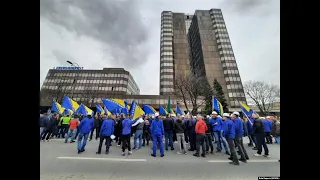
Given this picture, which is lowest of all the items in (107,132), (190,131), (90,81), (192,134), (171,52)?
(192,134)

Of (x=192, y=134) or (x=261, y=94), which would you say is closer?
(x=192, y=134)

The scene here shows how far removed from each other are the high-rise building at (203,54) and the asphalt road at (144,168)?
57195 millimetres

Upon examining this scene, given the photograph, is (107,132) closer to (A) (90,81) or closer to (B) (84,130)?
(B) (84,130)

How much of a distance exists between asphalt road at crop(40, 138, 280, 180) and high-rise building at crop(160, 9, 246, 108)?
57195 mm

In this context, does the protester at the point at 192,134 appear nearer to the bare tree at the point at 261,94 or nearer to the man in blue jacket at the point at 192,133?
the man in blue jacket at the point at 192,133

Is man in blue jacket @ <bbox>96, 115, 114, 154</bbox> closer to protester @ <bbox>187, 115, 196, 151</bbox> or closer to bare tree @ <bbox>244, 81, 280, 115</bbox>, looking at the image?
protester @ <bbox>187, 115, 196, 151</bbox>

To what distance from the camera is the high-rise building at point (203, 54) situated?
214 feet

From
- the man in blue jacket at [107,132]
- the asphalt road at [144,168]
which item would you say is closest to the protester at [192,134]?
the asphalt road at [144,168]

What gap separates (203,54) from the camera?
70875mm

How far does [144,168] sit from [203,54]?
71.0m

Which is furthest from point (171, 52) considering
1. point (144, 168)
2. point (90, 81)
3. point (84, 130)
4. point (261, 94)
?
point (144, 168)

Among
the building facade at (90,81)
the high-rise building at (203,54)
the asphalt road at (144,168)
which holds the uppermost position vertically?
the high-rise building at (203,54)
